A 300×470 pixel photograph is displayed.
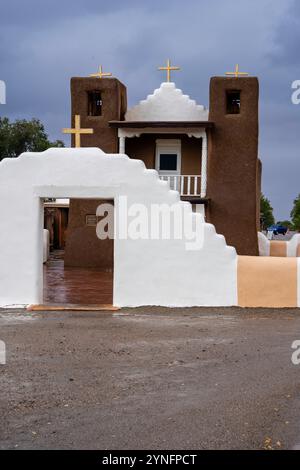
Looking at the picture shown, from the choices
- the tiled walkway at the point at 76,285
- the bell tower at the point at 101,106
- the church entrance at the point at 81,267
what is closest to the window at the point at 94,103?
the bell tower at the point at 101,106

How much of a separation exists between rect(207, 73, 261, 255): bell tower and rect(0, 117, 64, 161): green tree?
24.8 m

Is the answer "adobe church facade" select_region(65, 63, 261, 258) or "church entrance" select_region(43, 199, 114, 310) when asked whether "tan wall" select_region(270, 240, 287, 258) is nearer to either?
"adobe church facade" select_region(65, 63, 261, 258)

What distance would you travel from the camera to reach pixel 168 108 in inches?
976

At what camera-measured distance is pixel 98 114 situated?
2486cm

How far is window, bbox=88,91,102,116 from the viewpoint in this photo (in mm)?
24391

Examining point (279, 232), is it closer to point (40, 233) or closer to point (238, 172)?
point (238, 172)

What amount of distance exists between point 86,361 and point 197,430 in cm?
293

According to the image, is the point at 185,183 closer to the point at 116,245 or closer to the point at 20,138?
the point at 116,245

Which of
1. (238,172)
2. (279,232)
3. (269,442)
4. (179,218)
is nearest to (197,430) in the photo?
(269,442)

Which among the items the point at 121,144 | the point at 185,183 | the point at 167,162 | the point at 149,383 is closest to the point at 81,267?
the point at 121,144

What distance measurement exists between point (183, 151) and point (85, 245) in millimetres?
5523

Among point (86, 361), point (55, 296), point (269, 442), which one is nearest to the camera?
point (269, 442)

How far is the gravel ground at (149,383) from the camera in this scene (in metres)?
5.59


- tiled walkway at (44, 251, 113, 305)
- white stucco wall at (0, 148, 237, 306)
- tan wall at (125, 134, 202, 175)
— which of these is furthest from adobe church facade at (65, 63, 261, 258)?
white stucco wall at (0, 148, 237, 306)
